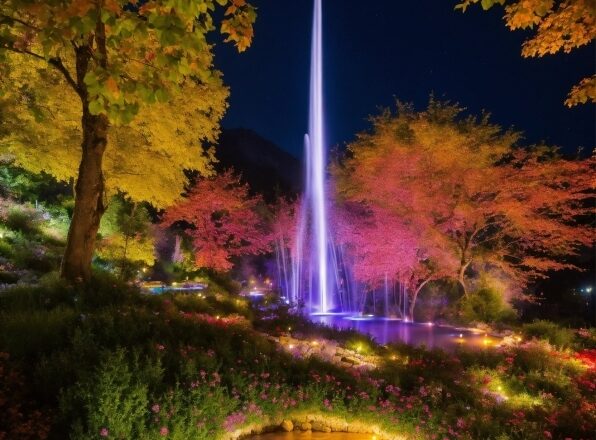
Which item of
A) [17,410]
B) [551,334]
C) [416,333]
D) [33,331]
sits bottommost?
[17,410]

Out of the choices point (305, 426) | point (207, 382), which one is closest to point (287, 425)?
point (305, 426)

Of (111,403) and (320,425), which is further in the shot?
(320,425)

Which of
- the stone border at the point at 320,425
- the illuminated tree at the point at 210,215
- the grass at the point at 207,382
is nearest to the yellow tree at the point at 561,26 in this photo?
the grass at the point at 207,382

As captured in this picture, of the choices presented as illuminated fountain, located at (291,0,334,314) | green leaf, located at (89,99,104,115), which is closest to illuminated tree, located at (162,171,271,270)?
illuminated fountain, located at (291,0,334,314)

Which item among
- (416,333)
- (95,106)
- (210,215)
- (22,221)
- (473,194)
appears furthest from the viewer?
(210,215)

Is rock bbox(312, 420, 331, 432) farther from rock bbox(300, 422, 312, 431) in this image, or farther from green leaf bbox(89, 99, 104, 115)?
green leaf bbox(89, 99, 104, 115)

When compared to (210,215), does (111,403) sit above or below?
below

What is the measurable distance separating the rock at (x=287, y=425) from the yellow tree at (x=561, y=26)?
17.9 ft

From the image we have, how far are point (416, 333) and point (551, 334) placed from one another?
12.5 feet

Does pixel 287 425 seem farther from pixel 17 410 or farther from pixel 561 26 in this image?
pixel 561 26

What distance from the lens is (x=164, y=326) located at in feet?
22.0

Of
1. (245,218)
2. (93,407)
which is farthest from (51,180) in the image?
(93,407)

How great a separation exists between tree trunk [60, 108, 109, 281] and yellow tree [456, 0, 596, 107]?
668cm

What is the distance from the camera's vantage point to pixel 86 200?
890 cm
